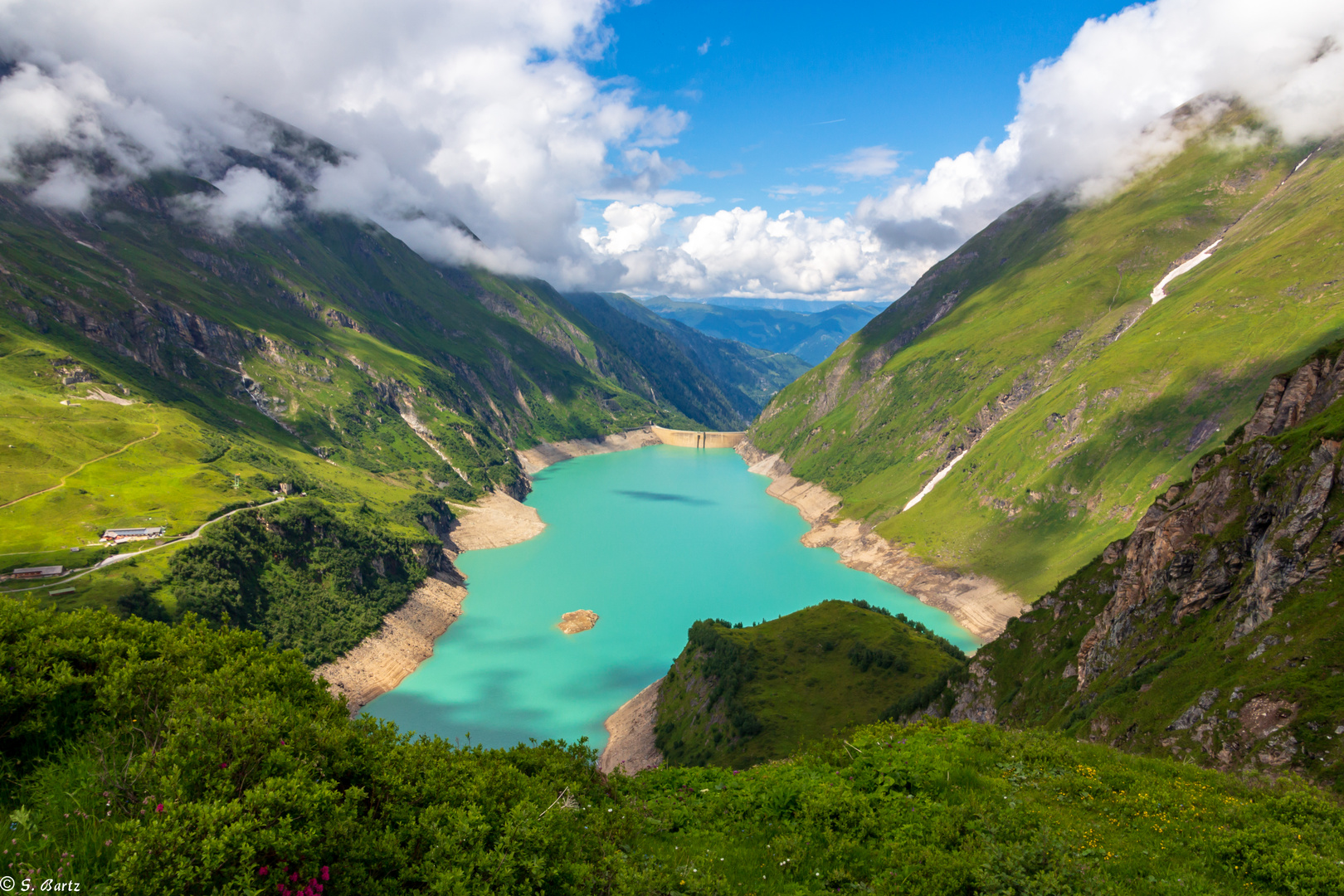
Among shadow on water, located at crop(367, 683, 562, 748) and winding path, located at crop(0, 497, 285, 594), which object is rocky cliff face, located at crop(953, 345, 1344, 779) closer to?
shadow on water, located at crop(367, 683, 562, 748)

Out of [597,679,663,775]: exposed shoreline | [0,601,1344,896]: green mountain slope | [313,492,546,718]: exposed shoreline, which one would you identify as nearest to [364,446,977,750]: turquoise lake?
[313,492,546,718]: exposed shoreline

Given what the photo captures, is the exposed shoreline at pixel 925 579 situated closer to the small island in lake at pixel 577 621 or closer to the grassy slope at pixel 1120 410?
the grassy slope at pixel 1120 410

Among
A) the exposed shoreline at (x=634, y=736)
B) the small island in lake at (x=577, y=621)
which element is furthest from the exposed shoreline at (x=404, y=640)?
the exposed shoreline at (x=634, y=736)

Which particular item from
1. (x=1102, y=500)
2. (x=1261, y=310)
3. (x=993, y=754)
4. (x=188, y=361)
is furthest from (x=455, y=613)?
(x=1261, y=310)

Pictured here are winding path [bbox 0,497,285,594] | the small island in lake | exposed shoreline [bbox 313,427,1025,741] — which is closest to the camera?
exposed shoreline [bbox 313,427,1025,741]

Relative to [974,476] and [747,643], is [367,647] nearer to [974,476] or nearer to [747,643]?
[747,643]

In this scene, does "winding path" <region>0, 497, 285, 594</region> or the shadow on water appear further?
"winding path" <region>0, 497, 285, 594</region>
